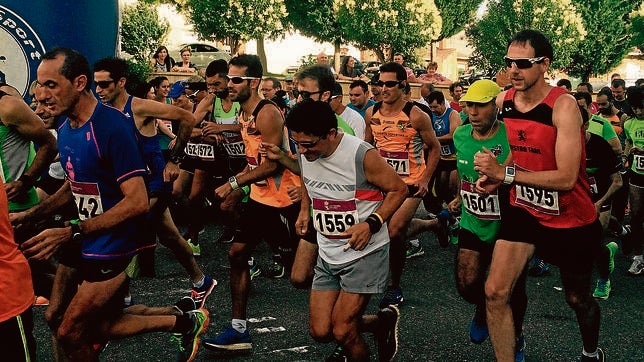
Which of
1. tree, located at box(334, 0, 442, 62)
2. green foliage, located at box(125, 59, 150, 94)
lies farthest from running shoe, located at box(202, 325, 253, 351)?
tree, located at box(334, 0, 442, 62)

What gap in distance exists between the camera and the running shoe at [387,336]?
188 inches

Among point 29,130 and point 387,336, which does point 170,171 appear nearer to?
point 29,130

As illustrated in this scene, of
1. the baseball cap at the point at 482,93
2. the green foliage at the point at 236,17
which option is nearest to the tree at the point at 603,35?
the green foliage at the point at 236,17

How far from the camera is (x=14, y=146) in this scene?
512cm

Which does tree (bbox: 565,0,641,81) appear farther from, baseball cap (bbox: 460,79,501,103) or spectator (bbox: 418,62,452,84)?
baseball cap (bbox: 460,79,501,103)

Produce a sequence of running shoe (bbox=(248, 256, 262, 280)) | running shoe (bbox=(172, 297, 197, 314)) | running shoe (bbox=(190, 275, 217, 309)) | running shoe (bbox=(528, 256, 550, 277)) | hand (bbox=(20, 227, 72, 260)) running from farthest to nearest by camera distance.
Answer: running shoe (bbox=(528, 256, 550, 277)), running shoe (bbox=(248, 256, 262, 280)), running shoe (bbox=(190, 275, 217, 309)), running shoe (bbox=(172, 297, 197, 314)), hand (bbox=(20, 227, 72, 260))

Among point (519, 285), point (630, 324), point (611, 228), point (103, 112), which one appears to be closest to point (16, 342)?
point (103, 112)

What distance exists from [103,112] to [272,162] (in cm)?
168

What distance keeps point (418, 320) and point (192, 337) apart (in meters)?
2.16

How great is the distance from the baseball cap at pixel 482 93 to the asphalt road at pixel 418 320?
178 centimetres

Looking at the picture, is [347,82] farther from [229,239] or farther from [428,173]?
[428,173]

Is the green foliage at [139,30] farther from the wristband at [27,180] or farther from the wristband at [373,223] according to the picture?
the wristband at [373,223]

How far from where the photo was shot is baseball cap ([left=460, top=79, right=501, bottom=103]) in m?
4.92

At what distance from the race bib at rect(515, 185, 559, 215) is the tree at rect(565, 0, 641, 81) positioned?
1666 inches
